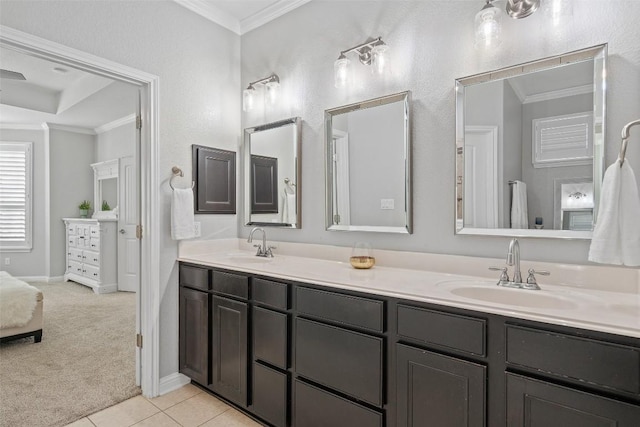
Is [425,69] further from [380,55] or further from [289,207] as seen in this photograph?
[289,207]

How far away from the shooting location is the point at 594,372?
109cm

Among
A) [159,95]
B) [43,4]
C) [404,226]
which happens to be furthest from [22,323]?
[404,226]

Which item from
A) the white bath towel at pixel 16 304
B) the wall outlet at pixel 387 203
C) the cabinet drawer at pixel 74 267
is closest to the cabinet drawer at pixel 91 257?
the cabinet drawer at pixel 74 267

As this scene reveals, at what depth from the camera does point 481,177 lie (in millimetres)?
1869

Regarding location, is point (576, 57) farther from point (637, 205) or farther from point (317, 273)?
point (317, 273)

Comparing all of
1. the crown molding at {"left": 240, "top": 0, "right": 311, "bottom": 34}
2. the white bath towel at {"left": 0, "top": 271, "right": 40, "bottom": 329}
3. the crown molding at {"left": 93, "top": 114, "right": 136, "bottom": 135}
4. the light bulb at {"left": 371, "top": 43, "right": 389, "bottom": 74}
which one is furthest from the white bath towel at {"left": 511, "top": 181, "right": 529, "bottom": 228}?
the crown molding at {"left": 93, "top": 114, "right": 136, "bottom": 135}

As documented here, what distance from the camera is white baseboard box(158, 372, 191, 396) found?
2470 mm

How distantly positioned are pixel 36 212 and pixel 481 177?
7.13 meters

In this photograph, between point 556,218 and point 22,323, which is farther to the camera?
point 22,323

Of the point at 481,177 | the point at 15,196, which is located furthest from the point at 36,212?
the point at 481,177

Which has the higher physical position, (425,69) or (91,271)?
(425,69)

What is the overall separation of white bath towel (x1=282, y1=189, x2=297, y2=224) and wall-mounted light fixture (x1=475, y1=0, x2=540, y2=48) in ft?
5.09

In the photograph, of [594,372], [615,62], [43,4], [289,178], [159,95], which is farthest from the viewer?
[289,178]

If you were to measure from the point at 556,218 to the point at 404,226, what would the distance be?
30.0 inches
